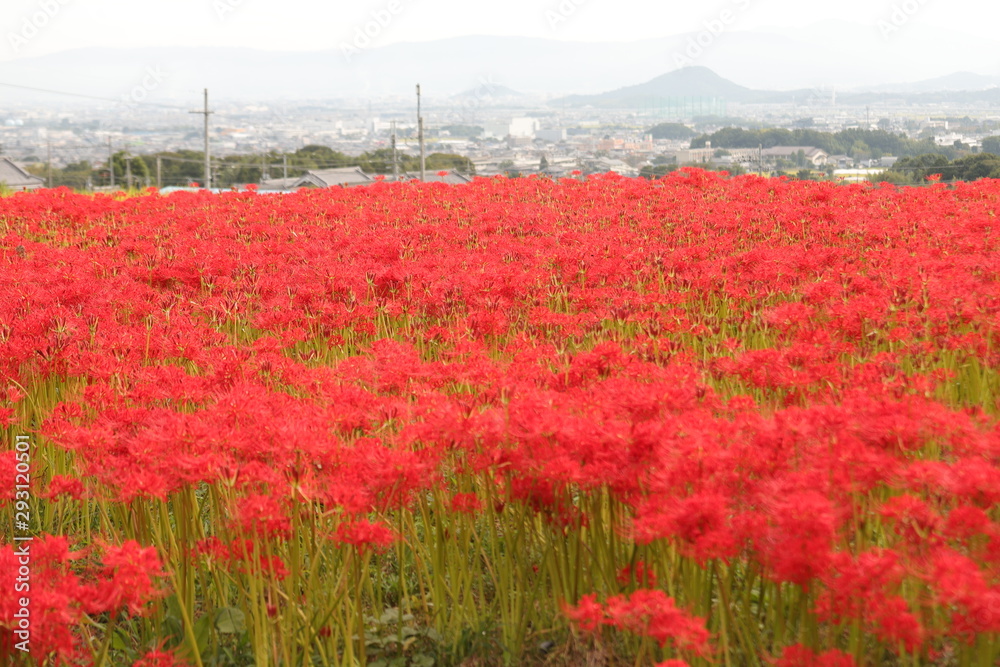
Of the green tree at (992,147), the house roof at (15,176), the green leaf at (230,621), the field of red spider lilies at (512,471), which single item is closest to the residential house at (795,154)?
the green tree at (992,147)

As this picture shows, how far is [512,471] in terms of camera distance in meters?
2.88

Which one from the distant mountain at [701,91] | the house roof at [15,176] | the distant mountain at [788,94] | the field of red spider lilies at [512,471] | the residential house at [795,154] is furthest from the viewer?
the distant mountain at [701,91]

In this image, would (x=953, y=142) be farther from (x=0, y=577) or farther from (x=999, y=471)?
(x=0, y=577)

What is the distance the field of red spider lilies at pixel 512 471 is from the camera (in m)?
2.16

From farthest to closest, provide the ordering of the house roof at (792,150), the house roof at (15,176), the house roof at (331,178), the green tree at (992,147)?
the house roof at (15,176), the house roof at (331,178), the house roof at (792,150), the green tree at (992,147)

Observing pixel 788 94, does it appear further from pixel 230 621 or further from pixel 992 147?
pixel 230 621

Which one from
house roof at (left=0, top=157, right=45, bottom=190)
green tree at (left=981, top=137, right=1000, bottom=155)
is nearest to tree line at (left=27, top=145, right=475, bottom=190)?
house roof at (left=0, top=157, right=45, bottom=190)

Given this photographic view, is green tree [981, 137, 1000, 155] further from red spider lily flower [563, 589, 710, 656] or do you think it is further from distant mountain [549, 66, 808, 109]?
distant mountain [549, 66, 808, 109]

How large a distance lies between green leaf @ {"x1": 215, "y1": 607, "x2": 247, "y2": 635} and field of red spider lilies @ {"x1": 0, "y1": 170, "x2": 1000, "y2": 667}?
0.5 inches

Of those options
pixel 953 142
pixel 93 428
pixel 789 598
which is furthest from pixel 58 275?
pixel 953 142

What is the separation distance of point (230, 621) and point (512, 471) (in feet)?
4.02

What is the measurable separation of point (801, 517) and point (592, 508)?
3.10 feet

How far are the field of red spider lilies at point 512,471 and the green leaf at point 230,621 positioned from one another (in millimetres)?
13

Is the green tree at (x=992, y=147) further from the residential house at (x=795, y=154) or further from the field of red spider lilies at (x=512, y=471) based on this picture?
the field of red spider lilies at (x=512, y=471)
